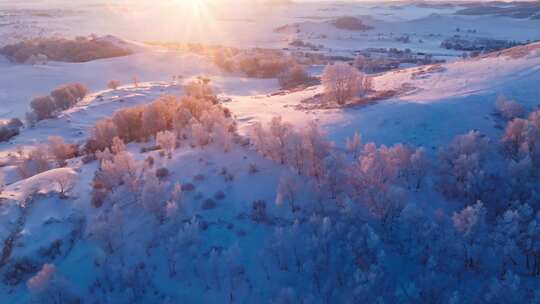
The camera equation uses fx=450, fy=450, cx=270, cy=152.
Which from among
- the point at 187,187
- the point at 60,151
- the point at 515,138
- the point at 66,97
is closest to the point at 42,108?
the point at 66,97

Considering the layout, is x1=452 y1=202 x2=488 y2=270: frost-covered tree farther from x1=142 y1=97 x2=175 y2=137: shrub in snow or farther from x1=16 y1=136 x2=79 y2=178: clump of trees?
x1=16 y1=136 x2=79 y2=178: clump of trees

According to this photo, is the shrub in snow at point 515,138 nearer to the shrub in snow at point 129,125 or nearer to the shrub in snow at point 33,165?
the shrub in snow at point 129,125

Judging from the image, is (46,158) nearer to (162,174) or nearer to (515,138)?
(162,174)

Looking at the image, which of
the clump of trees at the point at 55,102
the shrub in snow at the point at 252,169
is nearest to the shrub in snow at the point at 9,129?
the clump of trees at the point at 55,102

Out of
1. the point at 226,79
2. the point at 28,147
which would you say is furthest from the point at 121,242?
the point at 226,79

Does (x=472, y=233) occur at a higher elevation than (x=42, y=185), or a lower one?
lower

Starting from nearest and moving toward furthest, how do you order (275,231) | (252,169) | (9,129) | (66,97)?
1. (275,231)
2. (252,169)
3. (9,129)
4. (66,97)

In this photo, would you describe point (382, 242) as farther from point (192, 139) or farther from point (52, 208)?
point (52, 208)

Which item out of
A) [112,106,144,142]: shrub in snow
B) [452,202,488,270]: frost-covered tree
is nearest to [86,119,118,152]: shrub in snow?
[112,106,144,142]: shrub in snow
